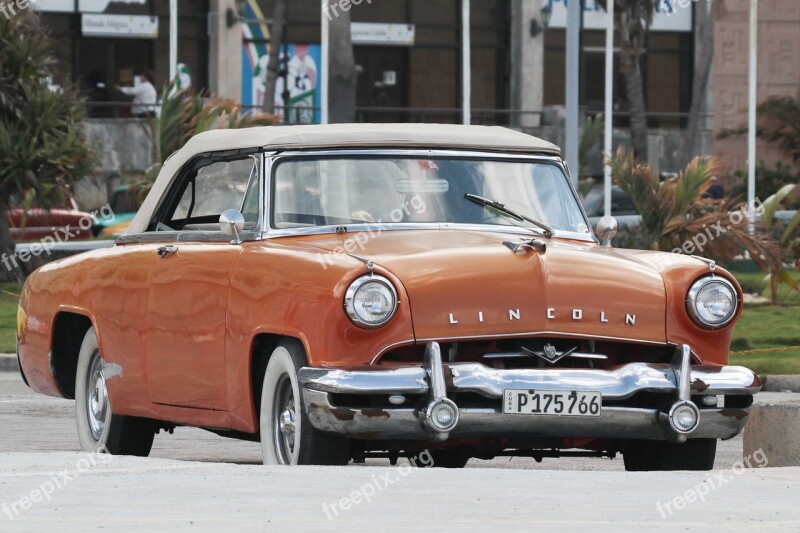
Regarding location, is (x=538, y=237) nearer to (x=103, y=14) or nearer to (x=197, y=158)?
(x=197, y=158)

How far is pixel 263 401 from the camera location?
26.5 feet

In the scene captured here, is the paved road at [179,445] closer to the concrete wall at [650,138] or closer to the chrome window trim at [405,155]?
the chrome window trim at [405,155]

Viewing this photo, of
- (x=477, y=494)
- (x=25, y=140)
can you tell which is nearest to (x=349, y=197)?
(x=477, y=494)

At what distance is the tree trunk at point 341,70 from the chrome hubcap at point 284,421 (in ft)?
84.9

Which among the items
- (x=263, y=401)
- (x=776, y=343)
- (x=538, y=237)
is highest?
(x=538, y=237)

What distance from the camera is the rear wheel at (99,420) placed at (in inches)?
383

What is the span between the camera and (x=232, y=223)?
8562 millimetres

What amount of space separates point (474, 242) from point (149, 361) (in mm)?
1888

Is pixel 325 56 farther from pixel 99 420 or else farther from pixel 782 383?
pixel 99 420

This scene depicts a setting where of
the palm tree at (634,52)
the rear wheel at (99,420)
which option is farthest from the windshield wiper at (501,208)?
the palm tree at (634,52)

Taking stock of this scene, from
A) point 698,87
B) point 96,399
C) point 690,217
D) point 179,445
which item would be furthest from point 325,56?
point 96,399

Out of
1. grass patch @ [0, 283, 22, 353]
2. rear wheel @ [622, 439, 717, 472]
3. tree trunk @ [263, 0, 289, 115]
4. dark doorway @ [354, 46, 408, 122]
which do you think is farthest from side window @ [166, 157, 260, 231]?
dark doorway @ [354, 46, 408, 122]

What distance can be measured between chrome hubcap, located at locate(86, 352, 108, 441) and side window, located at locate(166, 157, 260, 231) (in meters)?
0.88

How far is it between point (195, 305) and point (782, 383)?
7937mm
